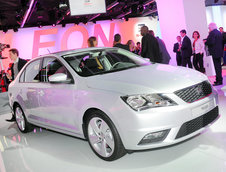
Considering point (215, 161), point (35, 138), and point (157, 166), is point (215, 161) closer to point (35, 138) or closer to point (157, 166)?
point (157, 166)

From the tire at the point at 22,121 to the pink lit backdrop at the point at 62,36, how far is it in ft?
47.2

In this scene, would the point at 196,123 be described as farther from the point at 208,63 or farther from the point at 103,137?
the point at 208,63

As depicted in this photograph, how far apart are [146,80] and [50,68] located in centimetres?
183

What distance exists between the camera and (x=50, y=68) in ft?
14.4

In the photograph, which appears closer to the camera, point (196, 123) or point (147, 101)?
point (147, 101)

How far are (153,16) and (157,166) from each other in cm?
2202

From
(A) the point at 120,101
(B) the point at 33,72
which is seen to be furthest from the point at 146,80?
(B) the point at 33,72

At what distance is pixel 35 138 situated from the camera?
504 cm

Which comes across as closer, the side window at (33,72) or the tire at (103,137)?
the tire at (103,137)

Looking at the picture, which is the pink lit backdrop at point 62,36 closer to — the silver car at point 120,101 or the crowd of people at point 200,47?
the crowd of people at point 200,47

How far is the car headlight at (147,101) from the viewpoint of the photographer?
2951mm

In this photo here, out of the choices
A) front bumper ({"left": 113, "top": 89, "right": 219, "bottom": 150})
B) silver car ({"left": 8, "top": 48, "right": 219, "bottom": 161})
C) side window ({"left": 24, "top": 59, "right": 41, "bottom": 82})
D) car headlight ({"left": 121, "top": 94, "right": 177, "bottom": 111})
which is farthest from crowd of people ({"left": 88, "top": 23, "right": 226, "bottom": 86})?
front bumper ({"left": 113, "top": 89, "right": 219, "bottom": 150})

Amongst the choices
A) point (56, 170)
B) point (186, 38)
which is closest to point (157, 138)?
point (56, 170)

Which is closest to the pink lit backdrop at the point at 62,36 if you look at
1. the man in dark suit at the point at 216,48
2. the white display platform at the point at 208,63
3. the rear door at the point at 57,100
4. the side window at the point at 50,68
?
the white display platform at the point at 208,63
